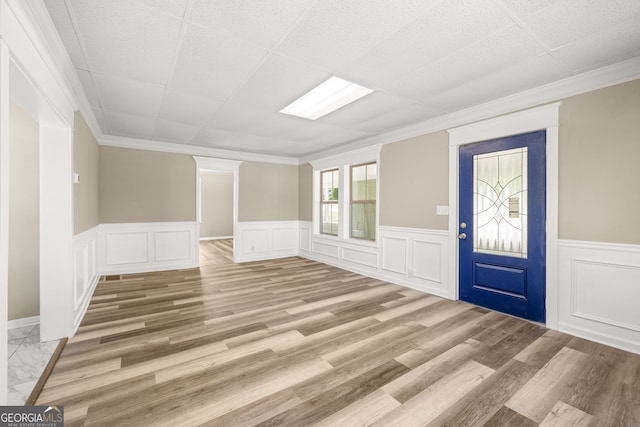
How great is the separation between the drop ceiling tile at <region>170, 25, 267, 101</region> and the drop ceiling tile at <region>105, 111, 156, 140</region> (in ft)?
4.81

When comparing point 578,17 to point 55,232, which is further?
point 55,232

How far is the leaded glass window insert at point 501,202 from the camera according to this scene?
3.12 meters

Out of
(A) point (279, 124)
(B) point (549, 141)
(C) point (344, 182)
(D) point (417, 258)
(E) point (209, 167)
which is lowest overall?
(D) point (417, 258)

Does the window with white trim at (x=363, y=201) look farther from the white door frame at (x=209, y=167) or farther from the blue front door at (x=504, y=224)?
the white door frame at (x=209, y=167)

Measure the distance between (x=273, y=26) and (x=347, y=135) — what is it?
2993 millimetres

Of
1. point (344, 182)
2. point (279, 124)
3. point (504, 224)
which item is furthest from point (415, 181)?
point (279, 124)

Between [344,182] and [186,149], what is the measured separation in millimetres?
3244

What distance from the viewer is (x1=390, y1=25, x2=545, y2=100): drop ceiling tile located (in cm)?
210

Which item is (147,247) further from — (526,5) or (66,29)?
(526,5)

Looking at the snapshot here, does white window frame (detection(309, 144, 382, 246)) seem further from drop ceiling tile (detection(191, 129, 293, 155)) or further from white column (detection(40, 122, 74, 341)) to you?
white column (detection(40, 122, 74, 341))

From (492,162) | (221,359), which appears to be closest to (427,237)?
(492,162)

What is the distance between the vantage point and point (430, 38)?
208 centimetres

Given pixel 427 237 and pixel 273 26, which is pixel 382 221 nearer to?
pixel 427 237

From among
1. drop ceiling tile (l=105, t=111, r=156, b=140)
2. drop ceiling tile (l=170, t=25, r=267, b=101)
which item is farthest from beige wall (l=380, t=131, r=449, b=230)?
drop ceiling tile (l=105, t=111, r=156, b=140)
